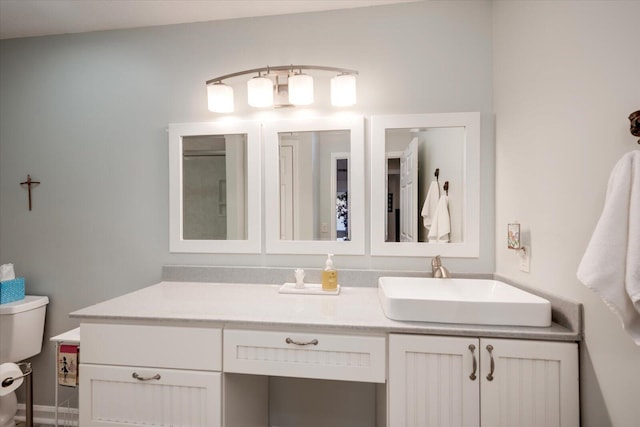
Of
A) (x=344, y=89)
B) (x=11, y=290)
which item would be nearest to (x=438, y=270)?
(x=344, y=89)

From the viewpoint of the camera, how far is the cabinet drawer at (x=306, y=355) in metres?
1.22

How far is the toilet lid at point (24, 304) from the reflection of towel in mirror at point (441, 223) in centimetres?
231

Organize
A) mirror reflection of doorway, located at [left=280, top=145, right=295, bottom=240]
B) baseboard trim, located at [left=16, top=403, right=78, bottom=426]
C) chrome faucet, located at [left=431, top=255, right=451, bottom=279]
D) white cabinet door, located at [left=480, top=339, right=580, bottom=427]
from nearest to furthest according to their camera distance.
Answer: white cabinet door, located at [left=480, top=339, right=580, bottom=427]
chrome faucet, located at [left=431, top=255, right=451, bottom=279]
mirror reflection of doorway, located at [left=280, top=145, right=295, bottom=240]
baseboard trim, located at [left=16, top=403, right=78, bottom=426]

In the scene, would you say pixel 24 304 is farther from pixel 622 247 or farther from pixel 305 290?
pixel 622 247

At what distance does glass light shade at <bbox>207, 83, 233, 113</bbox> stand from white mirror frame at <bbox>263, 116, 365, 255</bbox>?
0.82 ft

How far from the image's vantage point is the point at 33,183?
6.83 ft

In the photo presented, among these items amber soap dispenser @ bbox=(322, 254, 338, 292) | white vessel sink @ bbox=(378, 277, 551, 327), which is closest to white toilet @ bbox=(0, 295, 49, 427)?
amber soap dispenser @ bbox=(322, 254, 338, 292)

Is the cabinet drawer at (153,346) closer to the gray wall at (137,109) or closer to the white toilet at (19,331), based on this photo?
the gray wall at (137,109)

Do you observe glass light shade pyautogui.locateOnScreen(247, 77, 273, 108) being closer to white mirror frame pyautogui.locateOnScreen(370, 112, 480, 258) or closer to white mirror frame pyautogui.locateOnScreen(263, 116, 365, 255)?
white mirror frame pyautogui.locateOnScreen(263, 116, 365, 255)

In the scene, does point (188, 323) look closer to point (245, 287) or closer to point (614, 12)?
point (245, 287)

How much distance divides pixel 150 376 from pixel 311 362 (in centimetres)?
65

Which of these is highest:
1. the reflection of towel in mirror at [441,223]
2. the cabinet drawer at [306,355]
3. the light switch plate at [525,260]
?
the reflection of towel in mirror at [441,223]

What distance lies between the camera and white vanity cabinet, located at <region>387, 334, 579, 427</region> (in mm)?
1122

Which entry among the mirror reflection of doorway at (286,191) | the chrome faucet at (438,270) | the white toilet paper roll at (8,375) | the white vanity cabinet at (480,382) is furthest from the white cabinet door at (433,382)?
the white toilet paper roll at (8,375)
